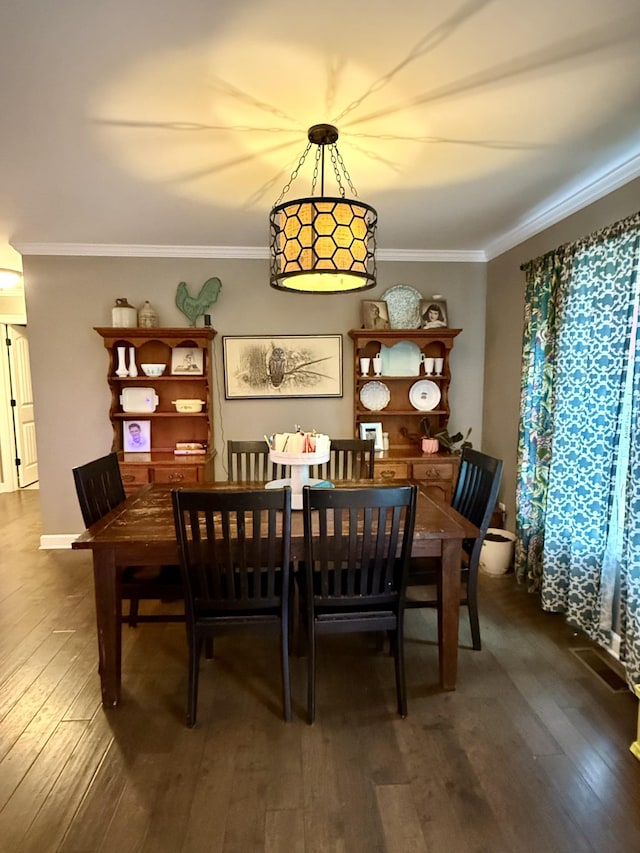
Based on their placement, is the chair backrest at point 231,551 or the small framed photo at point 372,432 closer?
the chair backrest at point 231,551

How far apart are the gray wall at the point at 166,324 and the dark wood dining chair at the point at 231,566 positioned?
218 cm

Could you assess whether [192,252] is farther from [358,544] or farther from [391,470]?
[358,544]

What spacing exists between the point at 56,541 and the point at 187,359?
6.29 feet

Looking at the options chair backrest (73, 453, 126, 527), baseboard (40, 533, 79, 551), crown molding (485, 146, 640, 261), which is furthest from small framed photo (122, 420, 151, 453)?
crown molding (485, 146, 640, 261)

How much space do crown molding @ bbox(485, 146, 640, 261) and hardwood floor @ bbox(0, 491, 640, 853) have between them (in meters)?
2.45

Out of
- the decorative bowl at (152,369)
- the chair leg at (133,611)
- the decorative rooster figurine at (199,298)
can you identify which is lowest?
the chair leg at (133,611)

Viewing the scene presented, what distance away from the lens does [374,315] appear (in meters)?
3.99

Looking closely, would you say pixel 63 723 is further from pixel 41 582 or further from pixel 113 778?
pixel 41 582

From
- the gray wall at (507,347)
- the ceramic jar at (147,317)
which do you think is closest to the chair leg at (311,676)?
the gray wall at (507,347)

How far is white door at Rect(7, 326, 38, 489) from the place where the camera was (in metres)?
6.20

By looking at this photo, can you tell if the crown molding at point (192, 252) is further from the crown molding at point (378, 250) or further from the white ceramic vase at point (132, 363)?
the white ceramic vase at point (132, 363)

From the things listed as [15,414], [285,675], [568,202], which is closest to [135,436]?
[285,675]

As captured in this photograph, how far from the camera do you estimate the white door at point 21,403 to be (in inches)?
244

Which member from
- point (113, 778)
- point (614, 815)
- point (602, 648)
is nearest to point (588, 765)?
point (614, 815)
